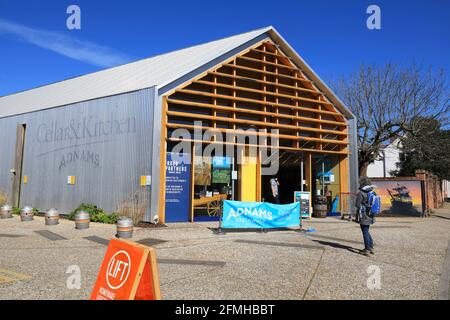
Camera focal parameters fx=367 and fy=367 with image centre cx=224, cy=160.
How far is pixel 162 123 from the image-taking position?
13.6 m

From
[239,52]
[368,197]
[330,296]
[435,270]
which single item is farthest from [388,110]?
[330,296]

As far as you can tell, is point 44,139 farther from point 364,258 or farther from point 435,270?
point 435,270

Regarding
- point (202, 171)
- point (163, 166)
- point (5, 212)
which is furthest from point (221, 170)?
point (5, 212)

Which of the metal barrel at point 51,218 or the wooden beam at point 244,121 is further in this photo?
the wooden beam at point 244,121

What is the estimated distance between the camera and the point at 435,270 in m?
7.30

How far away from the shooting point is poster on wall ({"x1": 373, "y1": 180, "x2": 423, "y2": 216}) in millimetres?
19062

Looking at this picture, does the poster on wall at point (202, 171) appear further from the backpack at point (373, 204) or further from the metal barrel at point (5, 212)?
the metal barrel at point (5, 212)

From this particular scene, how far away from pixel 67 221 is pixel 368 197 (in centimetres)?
1127

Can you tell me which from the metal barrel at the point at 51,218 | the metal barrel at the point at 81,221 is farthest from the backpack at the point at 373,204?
→ the metal barrel at the point at 51,218

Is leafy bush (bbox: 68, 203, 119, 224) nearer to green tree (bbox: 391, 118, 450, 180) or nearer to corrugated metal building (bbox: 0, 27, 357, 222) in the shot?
corrugated metal building (bbox: 0, 27, 357, 222)

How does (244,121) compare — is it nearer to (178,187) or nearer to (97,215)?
(178,187)

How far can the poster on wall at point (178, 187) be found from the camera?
13.8 m

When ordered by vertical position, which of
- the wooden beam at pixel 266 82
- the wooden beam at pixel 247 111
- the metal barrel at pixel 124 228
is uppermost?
the wooden beam at pixel 266 82

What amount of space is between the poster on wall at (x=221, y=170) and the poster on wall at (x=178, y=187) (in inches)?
56.0
